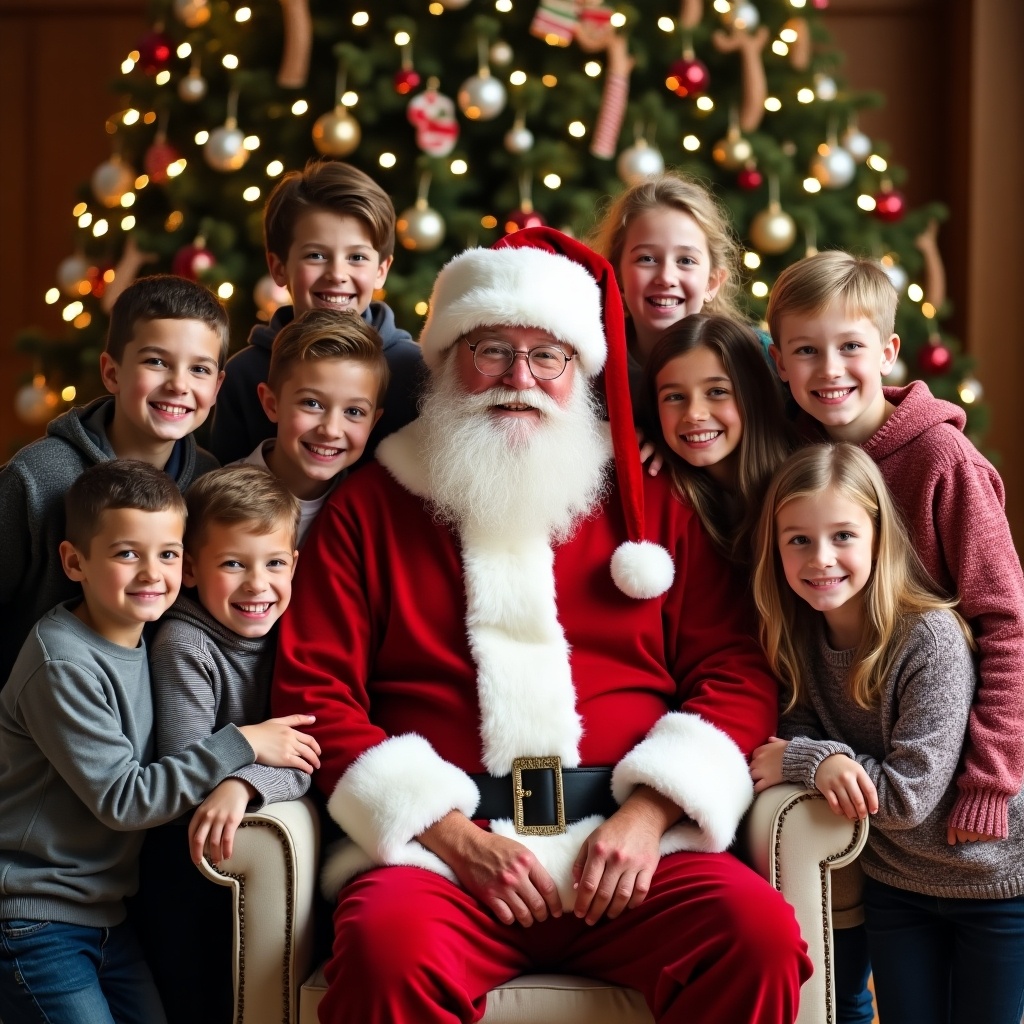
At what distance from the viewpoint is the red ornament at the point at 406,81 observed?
498 cm

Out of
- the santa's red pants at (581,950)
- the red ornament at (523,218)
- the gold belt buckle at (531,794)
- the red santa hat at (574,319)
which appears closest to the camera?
the santa's red pants at (581,950)

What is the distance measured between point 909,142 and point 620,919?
17.8 feet

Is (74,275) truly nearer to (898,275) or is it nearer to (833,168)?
(833,168)

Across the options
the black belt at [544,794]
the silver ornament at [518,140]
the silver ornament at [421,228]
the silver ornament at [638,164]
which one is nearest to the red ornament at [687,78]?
the silver ornament at [638,164]

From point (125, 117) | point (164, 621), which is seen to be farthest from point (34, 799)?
point (125, 117)

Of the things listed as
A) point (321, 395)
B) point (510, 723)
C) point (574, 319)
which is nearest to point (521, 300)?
point (574, 319)

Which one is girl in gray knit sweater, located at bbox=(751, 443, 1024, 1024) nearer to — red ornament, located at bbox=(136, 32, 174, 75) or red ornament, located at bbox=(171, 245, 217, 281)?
red ornament, located at bbox=(171, 245, 217, 281)

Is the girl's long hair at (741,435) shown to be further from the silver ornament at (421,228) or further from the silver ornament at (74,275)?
the silver ornament at (74,275)

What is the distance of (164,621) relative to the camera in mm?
2570

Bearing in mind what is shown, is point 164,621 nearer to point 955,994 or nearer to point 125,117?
point 955,994

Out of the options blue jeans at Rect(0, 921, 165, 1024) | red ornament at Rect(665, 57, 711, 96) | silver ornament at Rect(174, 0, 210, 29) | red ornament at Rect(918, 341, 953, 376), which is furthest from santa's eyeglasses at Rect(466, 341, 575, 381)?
silver ornament at Rect(174, 0, 210, 29)

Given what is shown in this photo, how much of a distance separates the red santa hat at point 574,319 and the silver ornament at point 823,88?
3.02 metres

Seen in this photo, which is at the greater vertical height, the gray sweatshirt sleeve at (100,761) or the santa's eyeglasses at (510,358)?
the santa's eyeglasses at (510,358)

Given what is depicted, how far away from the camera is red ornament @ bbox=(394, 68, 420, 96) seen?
498 cm
